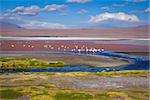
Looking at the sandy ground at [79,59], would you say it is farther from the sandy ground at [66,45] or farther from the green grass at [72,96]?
the green grass at [72,96]

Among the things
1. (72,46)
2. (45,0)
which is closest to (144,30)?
(72,46)

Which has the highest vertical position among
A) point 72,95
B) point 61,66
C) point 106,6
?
point 106,6

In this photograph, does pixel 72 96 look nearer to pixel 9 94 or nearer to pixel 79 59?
pixel 9 94

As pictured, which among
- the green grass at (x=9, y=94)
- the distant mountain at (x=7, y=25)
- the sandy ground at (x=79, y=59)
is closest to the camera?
the green grass at (x=9, y=94)

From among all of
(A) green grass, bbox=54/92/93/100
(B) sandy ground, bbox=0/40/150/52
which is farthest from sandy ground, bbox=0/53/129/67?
(A) green grass, bbox=54/92/93/100

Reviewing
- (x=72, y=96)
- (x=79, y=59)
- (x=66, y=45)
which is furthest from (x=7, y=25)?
(x=72, y=96)

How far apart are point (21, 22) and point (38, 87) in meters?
5.97

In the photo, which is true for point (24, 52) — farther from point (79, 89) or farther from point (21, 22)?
point (79, 89)

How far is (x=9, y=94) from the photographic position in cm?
2192

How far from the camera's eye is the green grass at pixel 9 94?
21.6 metres

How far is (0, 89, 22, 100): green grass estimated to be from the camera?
850 inches

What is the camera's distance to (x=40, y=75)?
25000mm

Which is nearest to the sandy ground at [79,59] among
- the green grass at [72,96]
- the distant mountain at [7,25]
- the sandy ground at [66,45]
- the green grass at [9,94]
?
the sandy ground at [66,45]

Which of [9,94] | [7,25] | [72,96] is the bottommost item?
[72,96]
